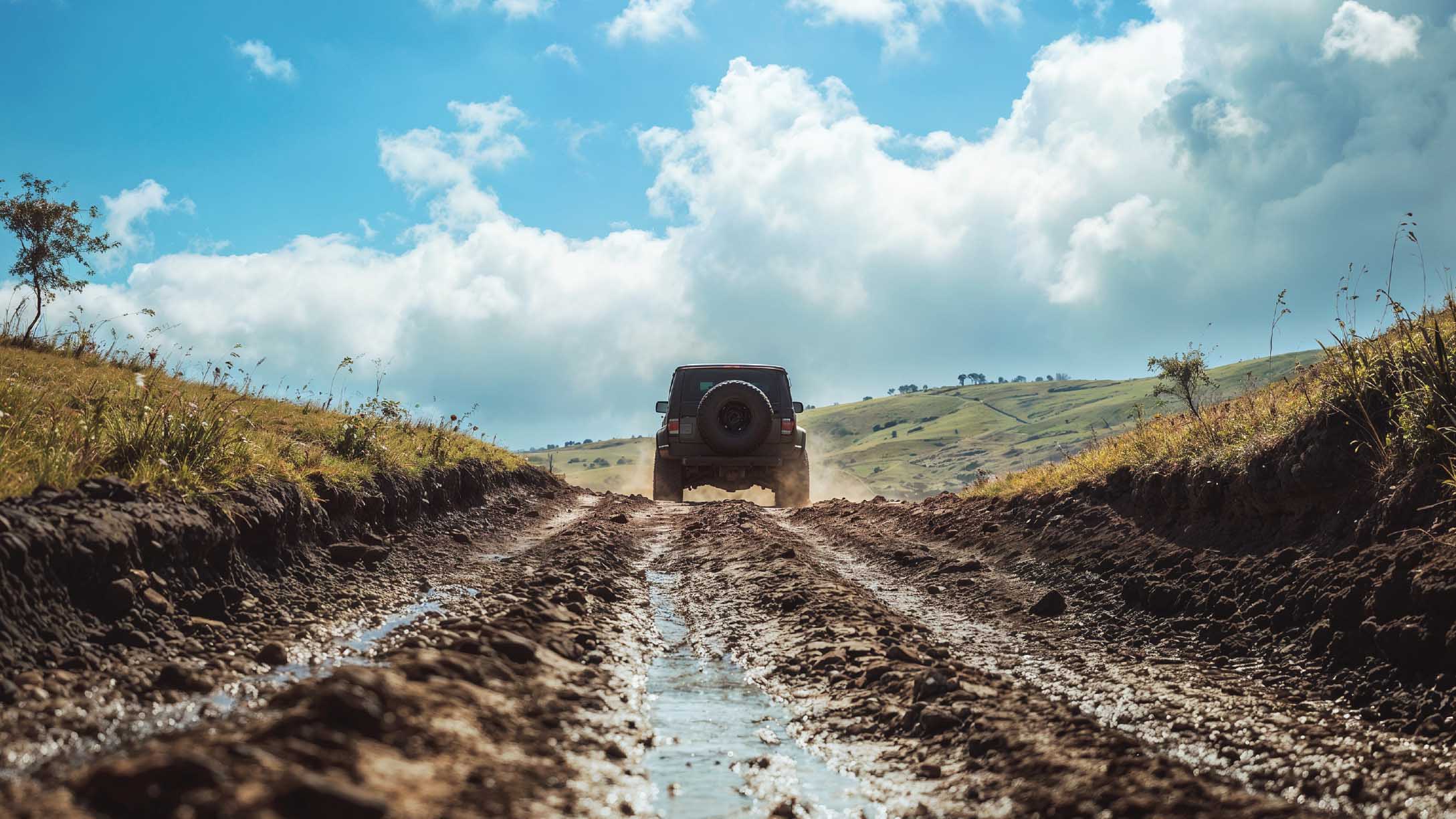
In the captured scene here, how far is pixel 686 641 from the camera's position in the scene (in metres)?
5.39

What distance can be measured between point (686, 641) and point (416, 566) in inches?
121

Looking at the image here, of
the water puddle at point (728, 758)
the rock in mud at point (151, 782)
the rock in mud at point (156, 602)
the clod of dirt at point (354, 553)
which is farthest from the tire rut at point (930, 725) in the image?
the rock in mud at point (156, 602)

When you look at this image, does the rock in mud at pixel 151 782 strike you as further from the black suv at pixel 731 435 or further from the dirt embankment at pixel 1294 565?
the black suv at pixel 731 435

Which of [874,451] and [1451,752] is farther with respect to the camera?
[874,451]

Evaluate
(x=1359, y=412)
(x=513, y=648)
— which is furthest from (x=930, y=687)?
(x=1359, y=412)

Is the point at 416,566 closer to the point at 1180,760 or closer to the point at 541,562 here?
the point at 541,562

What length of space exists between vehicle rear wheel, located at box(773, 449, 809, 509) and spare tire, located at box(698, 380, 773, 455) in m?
1.20

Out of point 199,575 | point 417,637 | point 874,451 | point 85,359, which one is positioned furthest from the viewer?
point 874,451

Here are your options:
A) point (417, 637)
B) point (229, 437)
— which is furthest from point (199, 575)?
point (229, 437)

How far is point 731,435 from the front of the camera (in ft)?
50.3

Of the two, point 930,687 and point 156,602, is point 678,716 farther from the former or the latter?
point 156,602

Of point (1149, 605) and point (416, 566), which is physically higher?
point (416, 566)

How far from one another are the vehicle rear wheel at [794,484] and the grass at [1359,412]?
6694 millimetres

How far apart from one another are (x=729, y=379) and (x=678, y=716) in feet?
42.0
